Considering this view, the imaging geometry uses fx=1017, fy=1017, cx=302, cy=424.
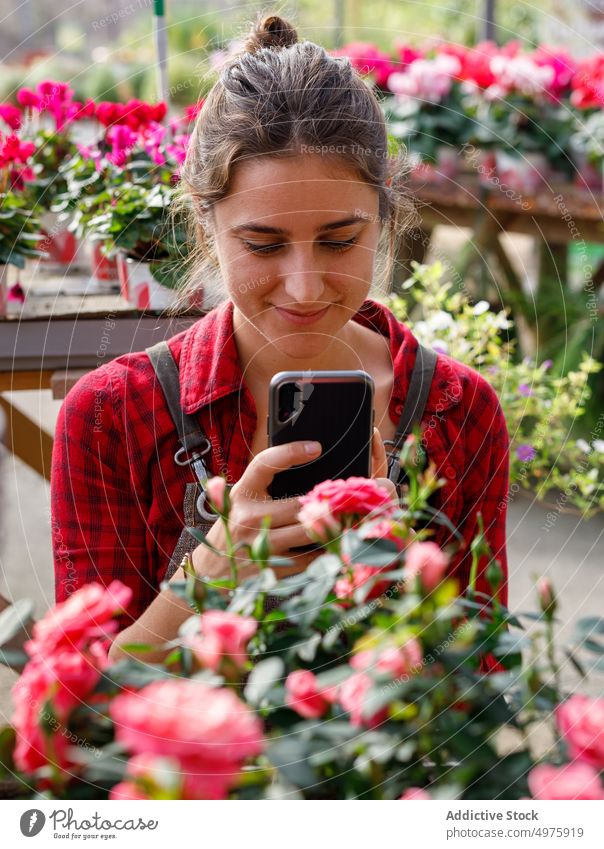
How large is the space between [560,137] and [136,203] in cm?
159

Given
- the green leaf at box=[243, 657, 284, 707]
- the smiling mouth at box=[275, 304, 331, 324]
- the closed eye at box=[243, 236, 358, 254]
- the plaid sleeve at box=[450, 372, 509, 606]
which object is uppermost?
the green leaf at box=[243, 657, 284, 707]

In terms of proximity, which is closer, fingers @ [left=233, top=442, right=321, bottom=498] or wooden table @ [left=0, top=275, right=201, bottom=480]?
fingers @ [left=233, top=442, right=321, bottom=498]

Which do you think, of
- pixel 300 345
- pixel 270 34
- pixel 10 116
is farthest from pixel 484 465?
pixel 10 116

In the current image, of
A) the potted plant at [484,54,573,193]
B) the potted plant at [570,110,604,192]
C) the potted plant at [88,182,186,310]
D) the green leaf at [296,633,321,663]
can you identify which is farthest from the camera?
the potted plant at [484,54,573,193]

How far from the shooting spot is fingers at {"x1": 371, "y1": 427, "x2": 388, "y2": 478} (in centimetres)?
86

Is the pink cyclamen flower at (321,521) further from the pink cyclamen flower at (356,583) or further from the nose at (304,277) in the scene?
the nose at (304,277)

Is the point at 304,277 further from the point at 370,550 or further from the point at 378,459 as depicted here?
the point at 370,550

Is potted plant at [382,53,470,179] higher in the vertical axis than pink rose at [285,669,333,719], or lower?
lower

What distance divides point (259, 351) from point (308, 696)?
0.65 m

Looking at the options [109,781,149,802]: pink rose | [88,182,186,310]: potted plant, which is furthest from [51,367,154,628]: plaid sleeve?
[109,781,149,802]: pink rose

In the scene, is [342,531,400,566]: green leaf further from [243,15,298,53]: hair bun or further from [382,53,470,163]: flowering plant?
[382,53,470,163]: flowering plant

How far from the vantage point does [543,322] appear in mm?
2984

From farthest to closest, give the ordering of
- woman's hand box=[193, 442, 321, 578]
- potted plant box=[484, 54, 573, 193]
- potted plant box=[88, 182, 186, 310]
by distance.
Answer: potted plant box=[484, 54, 573, 193]
potted plant box=[88, 182, 186, 310]
woman's hand box=[193, 442, 321, 578]

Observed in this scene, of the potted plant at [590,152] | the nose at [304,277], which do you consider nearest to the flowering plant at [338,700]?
the nose at [304,277]
